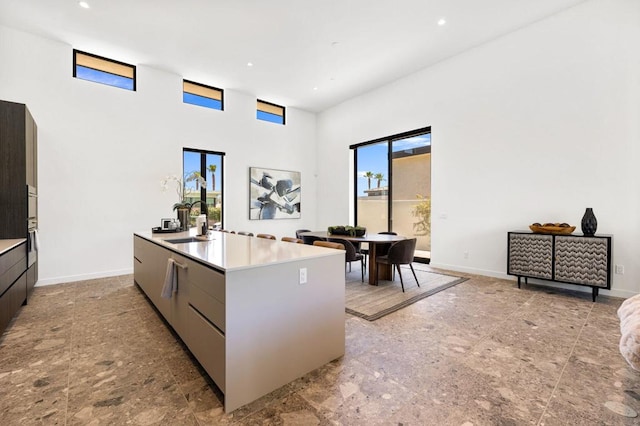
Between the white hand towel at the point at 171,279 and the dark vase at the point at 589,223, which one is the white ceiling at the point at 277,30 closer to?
the dark vase at the point at 589,223

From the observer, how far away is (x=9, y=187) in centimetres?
338

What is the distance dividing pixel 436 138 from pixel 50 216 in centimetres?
691

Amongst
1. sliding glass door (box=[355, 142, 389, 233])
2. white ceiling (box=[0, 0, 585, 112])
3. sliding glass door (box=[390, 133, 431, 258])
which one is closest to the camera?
white ceiling (box=[0, 0, 585, 112])

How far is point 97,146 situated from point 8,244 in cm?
257

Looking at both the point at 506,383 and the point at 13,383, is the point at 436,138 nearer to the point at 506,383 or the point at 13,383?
the point at 506,383

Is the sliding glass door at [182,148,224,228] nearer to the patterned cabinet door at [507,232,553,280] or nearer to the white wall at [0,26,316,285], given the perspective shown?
the white wall at [0,26,316,285]

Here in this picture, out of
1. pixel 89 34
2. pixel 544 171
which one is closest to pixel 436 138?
pixel 544 171

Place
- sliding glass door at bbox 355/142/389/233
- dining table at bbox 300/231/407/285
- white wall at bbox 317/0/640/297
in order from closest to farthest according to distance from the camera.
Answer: white wall at bbox 317/0/640/297 < dining table at bbox 300/231/407/285 < sliding glass door at bbox 355/142/389/233

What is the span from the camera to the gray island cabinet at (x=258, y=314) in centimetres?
168

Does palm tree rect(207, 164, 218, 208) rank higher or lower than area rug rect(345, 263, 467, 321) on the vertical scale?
higher

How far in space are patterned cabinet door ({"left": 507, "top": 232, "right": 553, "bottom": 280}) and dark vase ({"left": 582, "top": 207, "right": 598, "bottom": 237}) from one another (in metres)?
0.37

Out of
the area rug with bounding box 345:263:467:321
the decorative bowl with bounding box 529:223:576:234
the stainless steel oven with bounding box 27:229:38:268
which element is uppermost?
the decorative bowl with bounding box 529:223:576:234

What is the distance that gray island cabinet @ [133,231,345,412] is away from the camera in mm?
1676

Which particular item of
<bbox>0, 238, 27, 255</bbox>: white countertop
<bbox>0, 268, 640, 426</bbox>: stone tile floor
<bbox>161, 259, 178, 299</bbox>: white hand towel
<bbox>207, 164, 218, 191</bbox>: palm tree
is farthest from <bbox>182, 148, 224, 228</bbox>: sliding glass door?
<bbox>161, 259, 178, 299</bbox>: white hand towel
